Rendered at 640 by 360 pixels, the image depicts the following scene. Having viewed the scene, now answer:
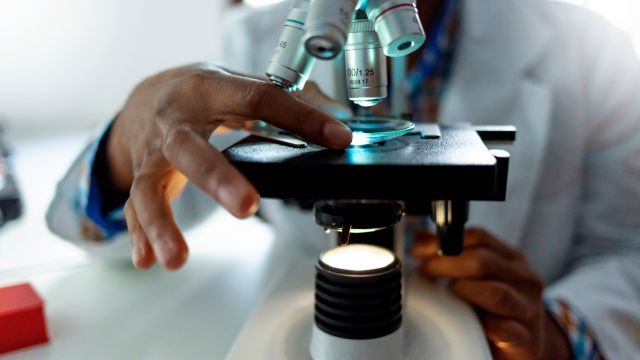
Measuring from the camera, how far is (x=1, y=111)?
183 cm

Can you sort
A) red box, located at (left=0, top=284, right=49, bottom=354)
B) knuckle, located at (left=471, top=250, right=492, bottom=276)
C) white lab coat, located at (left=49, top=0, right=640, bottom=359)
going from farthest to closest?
white lab coat, located at (left=49, top=0, right=640, bottom=359) < knuckle, located at (left=471, top=250, right=492, bottom=276) < red box, located at (left=0, top=284, right=49, bottom=354)

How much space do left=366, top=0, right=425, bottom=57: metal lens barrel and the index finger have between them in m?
0.12

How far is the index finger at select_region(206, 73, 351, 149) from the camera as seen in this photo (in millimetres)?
588

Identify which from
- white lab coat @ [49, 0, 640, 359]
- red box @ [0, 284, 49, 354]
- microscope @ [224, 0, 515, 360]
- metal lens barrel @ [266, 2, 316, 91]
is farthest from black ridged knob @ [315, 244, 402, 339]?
white lab coat @ [49, 0, 640, 359]

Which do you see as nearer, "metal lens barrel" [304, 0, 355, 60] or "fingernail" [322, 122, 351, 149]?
"metal lens barrel" [304, 0, 355, 60]

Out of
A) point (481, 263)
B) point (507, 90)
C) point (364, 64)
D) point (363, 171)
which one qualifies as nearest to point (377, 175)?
point (363, 171)

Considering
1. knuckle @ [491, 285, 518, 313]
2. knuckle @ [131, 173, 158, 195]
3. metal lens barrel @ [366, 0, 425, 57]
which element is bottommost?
knuckle @ [491, 285, 518, 313]

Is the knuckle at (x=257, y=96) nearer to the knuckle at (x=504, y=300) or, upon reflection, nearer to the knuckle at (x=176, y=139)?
the knuckle at (x=176, y=139)

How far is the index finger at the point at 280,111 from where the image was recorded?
588 mm

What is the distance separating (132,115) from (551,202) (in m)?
0.90

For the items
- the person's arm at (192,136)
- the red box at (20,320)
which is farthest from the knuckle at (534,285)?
the red box at (20,320)

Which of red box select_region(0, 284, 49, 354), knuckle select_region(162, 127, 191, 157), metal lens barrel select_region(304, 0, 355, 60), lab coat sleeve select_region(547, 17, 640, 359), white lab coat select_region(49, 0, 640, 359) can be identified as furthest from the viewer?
white lab coat select_region(49, 0, 640, 359)

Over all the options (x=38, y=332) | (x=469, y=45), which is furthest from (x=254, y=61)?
(x=38, y=332)

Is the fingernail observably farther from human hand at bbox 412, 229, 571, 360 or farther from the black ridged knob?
human hand at bbox 412, 229, 571, 360
